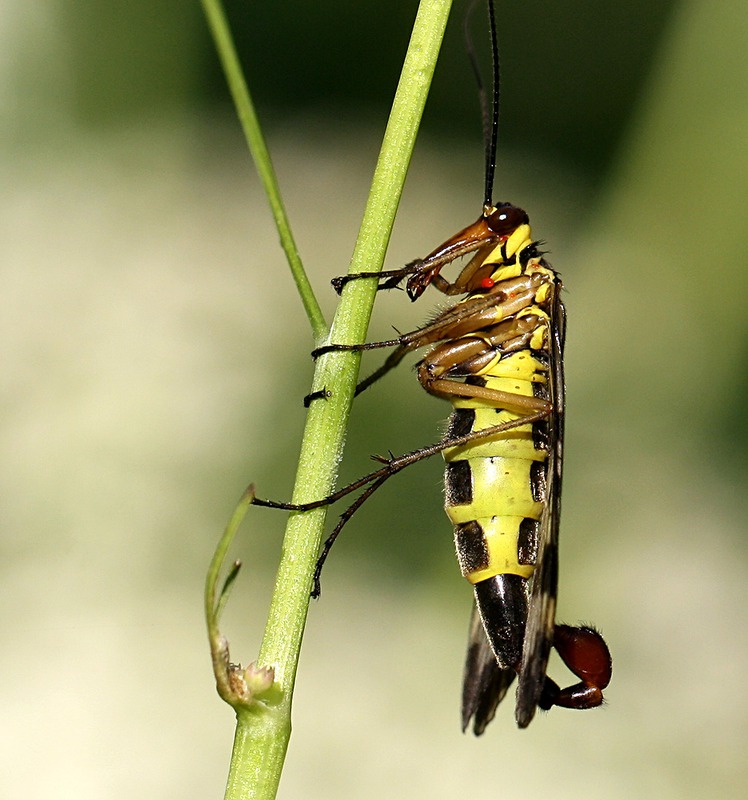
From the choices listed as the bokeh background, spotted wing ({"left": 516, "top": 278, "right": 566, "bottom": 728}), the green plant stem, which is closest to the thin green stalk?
the green plant stem

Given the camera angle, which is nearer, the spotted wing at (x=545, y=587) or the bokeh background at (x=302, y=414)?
the spotted wing at (x=545, y=587)

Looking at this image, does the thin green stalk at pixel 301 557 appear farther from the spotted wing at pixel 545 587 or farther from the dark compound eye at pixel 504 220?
the dark compound eye at pixel 504 220

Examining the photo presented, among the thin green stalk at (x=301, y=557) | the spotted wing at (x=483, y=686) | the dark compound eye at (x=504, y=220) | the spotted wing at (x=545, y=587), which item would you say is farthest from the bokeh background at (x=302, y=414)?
the thin green stalk at (x=301, y=557)

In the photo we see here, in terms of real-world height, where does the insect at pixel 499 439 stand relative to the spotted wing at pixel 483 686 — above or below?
above

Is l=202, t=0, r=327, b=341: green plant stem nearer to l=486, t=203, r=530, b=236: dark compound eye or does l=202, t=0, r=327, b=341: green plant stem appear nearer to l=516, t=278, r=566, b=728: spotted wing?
l=516, t=278, r=566, b=728: spotted wing

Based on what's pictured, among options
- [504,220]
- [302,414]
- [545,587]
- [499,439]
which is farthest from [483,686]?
[302,414]

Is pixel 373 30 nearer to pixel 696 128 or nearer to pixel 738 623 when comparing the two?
pixel 696 128

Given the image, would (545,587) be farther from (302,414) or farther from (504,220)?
(302,414)
